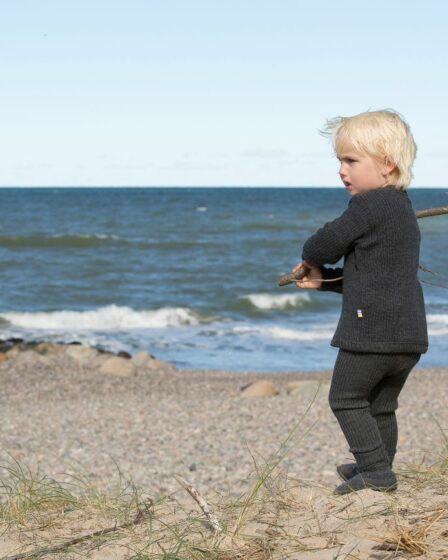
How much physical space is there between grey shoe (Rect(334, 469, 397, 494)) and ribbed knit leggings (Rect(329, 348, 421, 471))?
3 cm

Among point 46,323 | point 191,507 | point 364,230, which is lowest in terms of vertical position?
point 46,323

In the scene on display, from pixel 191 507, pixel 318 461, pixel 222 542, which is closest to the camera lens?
pixel 222 542

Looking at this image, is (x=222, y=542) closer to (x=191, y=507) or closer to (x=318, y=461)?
(x=191, y=507)

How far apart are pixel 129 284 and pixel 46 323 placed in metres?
5.51

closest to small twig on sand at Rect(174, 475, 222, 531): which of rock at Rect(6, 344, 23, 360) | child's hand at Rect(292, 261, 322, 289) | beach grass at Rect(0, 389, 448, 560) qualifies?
beach grass at Rect(0, 389, 448, 560)

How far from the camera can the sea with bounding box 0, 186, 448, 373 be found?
15.7 m

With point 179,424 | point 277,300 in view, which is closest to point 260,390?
point 179,424

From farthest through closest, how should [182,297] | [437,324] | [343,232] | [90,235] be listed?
[90,235] → [182,297] → [437,324] → [343,232]

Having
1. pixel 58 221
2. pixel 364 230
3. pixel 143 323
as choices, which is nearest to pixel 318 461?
pixel 364 230

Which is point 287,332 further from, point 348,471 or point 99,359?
point 348,471

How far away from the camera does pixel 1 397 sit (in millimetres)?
10445

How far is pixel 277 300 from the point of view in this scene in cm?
2108

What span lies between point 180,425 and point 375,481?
5135mm

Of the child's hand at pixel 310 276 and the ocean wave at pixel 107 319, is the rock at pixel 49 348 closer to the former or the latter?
the ocean wave at pixel 107 319
